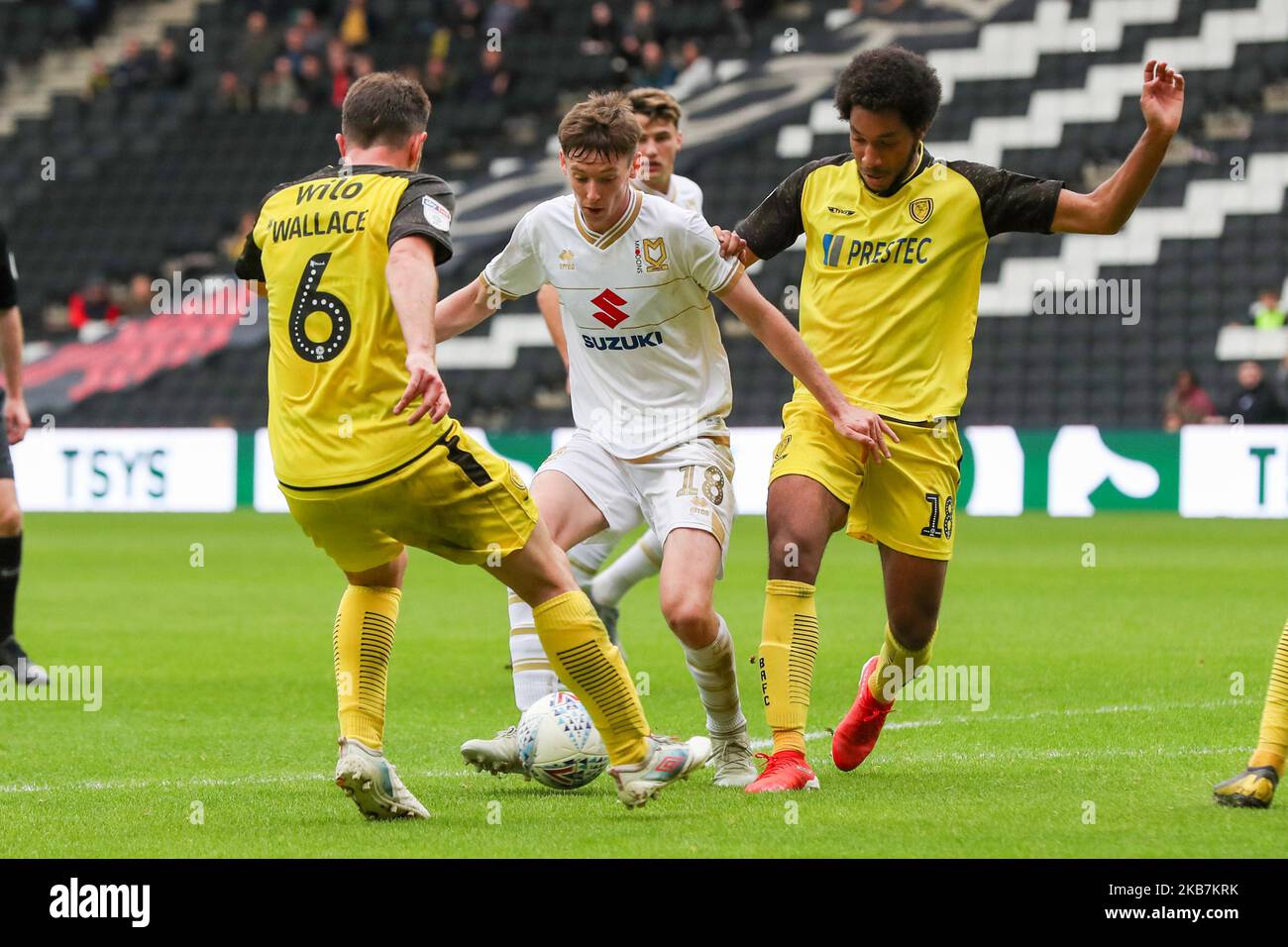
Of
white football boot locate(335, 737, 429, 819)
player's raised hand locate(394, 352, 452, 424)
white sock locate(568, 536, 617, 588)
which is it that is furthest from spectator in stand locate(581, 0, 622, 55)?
player's raised hand locate(394, 352, 452, 424)

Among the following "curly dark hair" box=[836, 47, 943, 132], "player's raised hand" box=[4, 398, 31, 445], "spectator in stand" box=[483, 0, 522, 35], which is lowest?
"player's raised hand" box=[4, 398, 31, 445]

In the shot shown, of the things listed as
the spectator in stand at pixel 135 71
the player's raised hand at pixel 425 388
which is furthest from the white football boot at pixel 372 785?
the spectator in stand at pixel 135 71

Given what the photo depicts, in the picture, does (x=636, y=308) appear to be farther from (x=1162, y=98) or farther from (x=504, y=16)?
(x=504, y=16)

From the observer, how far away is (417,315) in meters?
4.55

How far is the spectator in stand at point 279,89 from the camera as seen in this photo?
27.0m

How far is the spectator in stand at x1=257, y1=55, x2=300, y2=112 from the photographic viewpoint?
2703cm

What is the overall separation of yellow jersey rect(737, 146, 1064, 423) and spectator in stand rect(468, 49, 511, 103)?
68.6 ft

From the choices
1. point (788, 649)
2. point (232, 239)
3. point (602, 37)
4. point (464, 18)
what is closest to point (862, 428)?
point (788, 649)

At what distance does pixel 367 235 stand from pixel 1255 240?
18.3 meters

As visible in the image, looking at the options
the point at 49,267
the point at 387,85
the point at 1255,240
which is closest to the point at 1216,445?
the point at 1255,240

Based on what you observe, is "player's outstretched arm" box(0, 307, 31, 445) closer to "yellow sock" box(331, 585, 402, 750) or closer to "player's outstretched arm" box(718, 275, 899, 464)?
"yellow sock" box(331, 585, 402, 750)

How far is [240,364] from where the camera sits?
24.1m

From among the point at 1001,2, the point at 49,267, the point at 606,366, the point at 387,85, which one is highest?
the point at 1001,2
